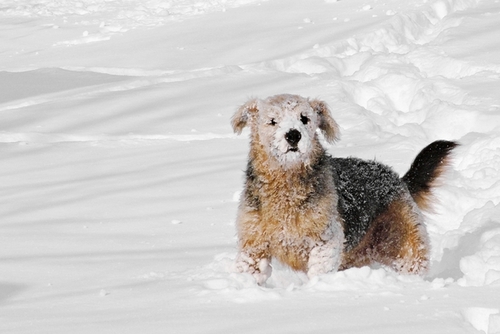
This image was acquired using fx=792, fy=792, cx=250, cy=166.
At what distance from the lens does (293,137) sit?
4.38 metres

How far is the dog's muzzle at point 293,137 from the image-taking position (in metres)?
4.37

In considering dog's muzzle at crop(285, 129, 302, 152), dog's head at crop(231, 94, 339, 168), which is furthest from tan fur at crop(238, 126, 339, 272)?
dog's muzzle at crop(285, 129, 302, 152)

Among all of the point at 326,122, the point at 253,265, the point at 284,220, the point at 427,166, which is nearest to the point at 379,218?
the point at 427,166

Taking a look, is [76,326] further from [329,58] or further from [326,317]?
[329,58]

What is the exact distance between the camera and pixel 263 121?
4.59 metres

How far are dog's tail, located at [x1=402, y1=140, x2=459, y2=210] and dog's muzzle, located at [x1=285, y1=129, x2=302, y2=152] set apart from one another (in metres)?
1.41

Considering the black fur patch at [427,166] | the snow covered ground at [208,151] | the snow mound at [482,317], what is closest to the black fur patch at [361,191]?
the black fur patch at [427,166]

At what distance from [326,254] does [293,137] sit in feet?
2.23

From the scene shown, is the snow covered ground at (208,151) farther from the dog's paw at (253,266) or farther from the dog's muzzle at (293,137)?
the dog's muzzle at (293,137)

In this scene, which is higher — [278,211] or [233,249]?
[278,211]

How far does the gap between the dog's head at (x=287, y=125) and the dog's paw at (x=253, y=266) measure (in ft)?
1.82

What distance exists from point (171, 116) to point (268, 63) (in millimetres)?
3070

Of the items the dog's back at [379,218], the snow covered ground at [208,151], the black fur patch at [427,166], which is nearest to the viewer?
the snow covered ground at [208,151]

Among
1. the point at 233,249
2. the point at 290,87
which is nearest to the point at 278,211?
the point at 233,249
